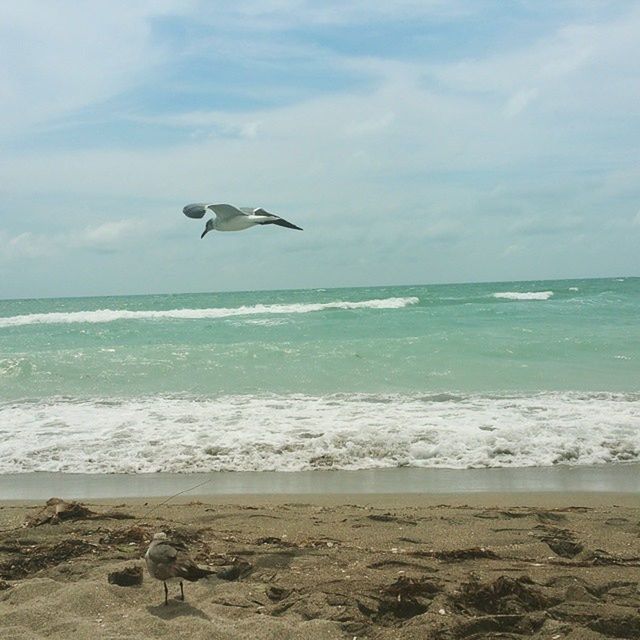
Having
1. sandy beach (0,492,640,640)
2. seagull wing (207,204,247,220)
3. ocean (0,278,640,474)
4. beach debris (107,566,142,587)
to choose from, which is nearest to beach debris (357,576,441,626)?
sandy beach (0,492,640,640)

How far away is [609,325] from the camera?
1828cm

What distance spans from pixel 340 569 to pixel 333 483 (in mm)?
2232

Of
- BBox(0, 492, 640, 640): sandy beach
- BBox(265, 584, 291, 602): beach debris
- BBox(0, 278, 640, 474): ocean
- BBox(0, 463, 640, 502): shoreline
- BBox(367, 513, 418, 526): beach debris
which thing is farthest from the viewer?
BBox(0, 278, 640, 474): ocean

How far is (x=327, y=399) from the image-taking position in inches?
368

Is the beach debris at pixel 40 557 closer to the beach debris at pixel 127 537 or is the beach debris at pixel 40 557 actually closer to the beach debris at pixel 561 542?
the beach debris at pixel 127 537

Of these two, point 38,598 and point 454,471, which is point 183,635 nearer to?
point 38,598

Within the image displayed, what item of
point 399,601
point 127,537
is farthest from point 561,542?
point 127,537

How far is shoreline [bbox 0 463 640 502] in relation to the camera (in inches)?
218

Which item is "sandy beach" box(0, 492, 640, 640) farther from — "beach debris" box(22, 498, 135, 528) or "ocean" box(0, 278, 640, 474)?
"ocean" box(0, 278, 640, 474)

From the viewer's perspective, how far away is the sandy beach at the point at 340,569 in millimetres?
2949

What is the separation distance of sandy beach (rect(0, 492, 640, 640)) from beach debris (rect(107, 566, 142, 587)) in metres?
0.04

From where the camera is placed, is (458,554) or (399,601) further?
(458,554)

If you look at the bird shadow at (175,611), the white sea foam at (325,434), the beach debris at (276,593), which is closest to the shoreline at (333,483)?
the white sea foam at (325,434)

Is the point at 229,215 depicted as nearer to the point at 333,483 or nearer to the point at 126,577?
the point at 333,483
